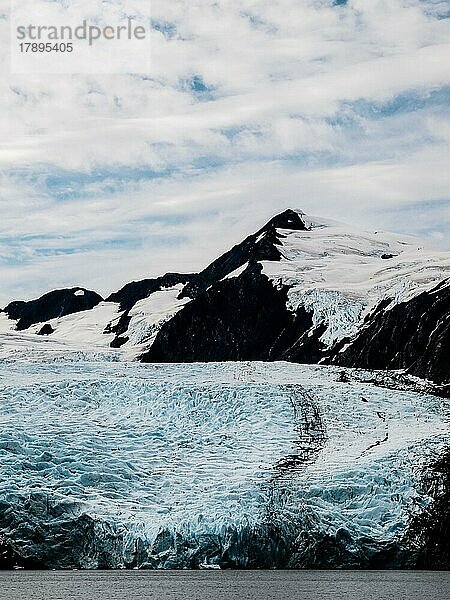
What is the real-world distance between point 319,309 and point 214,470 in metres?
41.1

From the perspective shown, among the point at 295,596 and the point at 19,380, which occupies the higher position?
the point at 19,380

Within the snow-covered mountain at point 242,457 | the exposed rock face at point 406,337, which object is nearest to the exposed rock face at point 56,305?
the snow-covered mountain at point 242,457

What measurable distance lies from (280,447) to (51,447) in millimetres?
9254

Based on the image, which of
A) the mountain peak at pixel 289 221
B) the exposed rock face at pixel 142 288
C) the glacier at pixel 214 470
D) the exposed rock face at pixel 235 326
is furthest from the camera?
the exposed rock face at pixel 142 288

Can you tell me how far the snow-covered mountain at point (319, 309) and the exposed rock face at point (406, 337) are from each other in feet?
0.29

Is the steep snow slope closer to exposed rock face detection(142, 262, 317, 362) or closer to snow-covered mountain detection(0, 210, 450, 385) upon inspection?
snow-covered mountain detection(0, 210, 450, 385)

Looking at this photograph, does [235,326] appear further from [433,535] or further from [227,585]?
[227,585]

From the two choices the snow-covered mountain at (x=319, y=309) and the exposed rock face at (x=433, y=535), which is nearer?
the exposed rock face at (x=433, y=535)

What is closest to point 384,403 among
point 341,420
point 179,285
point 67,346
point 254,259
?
point 341,420

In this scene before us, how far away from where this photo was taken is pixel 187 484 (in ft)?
119

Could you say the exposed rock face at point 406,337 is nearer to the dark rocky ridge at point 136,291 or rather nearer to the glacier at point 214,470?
the glacier at point 214,470

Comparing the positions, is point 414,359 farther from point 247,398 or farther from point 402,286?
point 247,398

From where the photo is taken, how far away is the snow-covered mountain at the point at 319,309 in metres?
64.7

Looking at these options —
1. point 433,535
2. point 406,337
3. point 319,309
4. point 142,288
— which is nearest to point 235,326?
point 319,309
